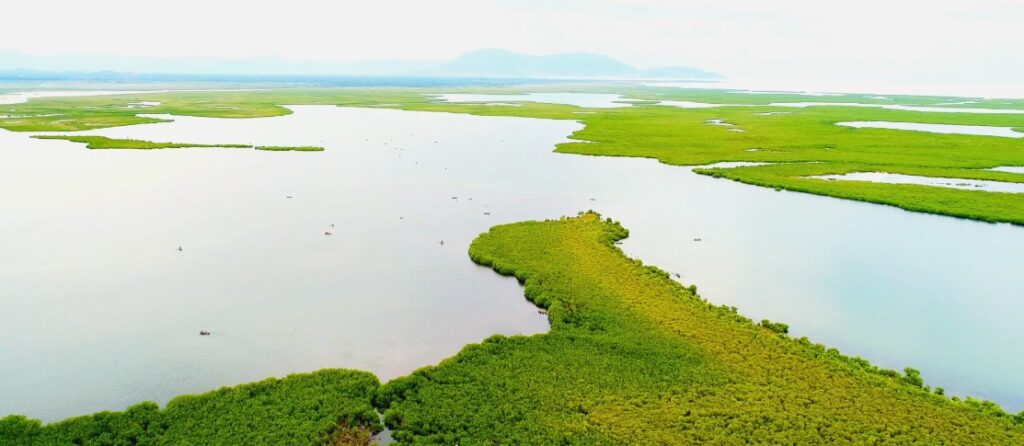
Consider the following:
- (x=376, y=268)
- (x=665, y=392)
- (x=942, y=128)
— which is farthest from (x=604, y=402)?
(x=942, y=128)

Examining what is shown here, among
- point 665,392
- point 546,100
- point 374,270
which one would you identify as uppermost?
point 546,100

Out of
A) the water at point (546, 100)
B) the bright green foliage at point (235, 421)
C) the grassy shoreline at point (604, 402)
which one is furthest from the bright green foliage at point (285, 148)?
the water at point (546, 100)

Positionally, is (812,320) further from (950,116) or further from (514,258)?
(950,116)

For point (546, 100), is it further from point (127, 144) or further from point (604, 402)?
point (604, 402)

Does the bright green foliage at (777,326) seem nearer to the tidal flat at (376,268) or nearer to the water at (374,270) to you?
the tidal flat at (376,268)

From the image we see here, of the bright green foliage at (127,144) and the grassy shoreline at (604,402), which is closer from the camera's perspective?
the grassy shoreline at (604,402)

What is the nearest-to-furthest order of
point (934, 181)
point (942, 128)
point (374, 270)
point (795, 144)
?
point (374, 270) → point (934, 181) → point (795, 144) → point (942, 128)

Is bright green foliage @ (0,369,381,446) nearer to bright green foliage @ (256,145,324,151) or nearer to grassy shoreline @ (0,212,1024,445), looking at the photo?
grassy shoreline @ (0,212,1024,445)

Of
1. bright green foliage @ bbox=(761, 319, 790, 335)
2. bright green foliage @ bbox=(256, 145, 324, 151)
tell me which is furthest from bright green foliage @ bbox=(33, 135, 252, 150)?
bright green foliage @ bbox=(761, 319, 790, 335)
